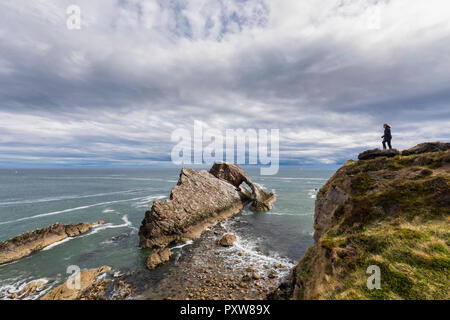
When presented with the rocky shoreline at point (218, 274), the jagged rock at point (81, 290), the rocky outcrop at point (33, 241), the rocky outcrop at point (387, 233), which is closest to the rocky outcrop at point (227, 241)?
the rocky shoreline at point (218, 274)

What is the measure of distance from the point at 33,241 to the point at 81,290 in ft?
59.8

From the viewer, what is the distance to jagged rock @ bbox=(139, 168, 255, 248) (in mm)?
29203

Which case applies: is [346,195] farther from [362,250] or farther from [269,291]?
[269,291]

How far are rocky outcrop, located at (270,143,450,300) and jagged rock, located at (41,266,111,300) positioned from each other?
1686cm

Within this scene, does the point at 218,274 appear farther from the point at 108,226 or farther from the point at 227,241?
the point at 108,226

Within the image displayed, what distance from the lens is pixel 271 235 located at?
31.9 meters

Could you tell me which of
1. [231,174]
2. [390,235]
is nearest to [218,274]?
[390,235]

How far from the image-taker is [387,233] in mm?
10070

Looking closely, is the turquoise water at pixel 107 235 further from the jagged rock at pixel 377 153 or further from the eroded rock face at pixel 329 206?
the jagged rock at pixel 377 153

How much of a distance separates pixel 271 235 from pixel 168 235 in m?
17.5

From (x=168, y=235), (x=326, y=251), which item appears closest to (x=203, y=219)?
(x=168, y=235)

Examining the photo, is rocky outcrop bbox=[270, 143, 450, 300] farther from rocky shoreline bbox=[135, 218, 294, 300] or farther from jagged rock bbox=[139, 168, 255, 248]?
jagged rock bbox=[139, 168, 255, 248]
